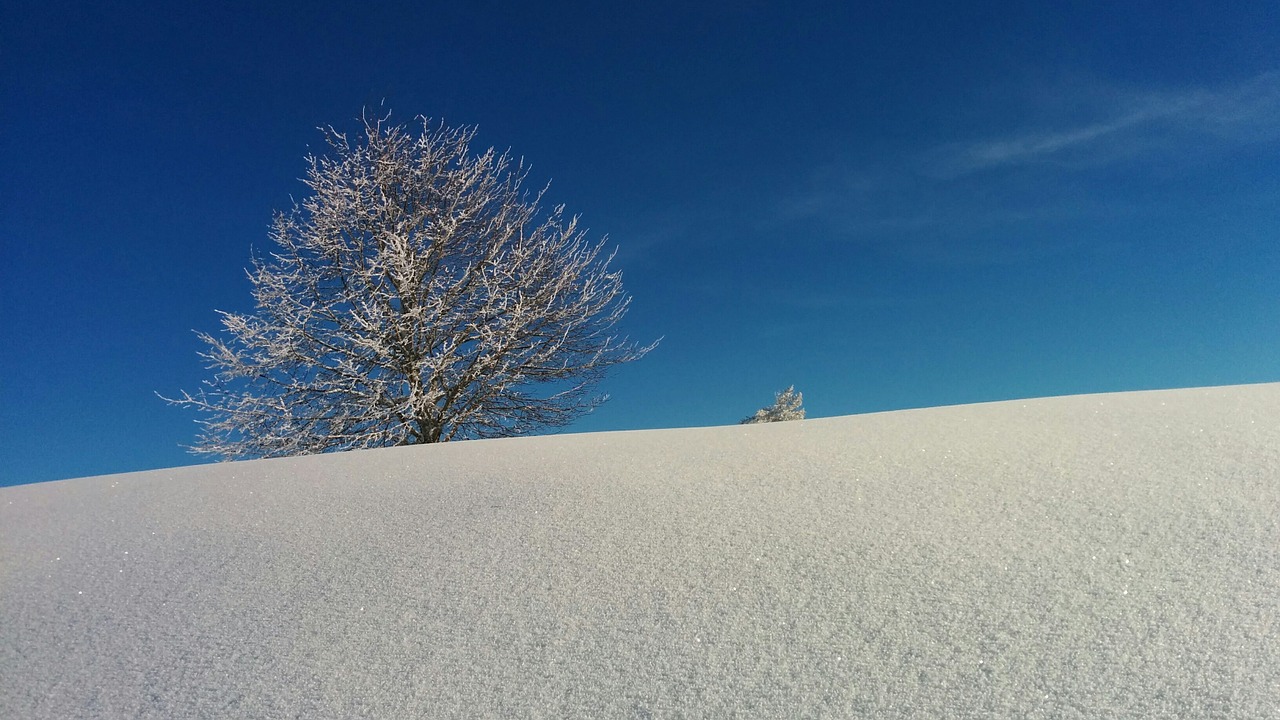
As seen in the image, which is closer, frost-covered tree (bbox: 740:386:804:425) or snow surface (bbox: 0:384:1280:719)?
snow surface (bbox: 0:384:1280:719)

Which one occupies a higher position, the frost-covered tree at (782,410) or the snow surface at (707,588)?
the frost-covered tree at (782,410)

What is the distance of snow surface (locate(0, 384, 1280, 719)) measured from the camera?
2109 millimetres

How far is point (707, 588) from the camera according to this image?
261 cm

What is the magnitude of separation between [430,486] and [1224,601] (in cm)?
339

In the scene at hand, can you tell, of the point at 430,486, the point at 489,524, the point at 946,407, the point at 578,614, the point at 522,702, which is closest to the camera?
the point at 522,702

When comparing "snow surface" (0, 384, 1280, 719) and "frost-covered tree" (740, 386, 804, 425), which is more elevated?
"frost-covered tree" (740, 386, 804, 425)

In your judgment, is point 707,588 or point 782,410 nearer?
point 707,588

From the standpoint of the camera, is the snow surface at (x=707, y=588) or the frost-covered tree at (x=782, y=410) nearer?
the snow surface at (x=707, y=588)

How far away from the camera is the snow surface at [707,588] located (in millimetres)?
2109

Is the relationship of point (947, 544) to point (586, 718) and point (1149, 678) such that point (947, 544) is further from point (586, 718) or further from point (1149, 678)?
point (586, 718)

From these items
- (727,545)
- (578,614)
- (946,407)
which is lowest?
(578,614)

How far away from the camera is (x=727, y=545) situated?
9.53 ft

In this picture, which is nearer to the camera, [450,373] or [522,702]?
[522,702]

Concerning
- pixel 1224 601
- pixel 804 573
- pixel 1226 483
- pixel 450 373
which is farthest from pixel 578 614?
pixel 450 373
